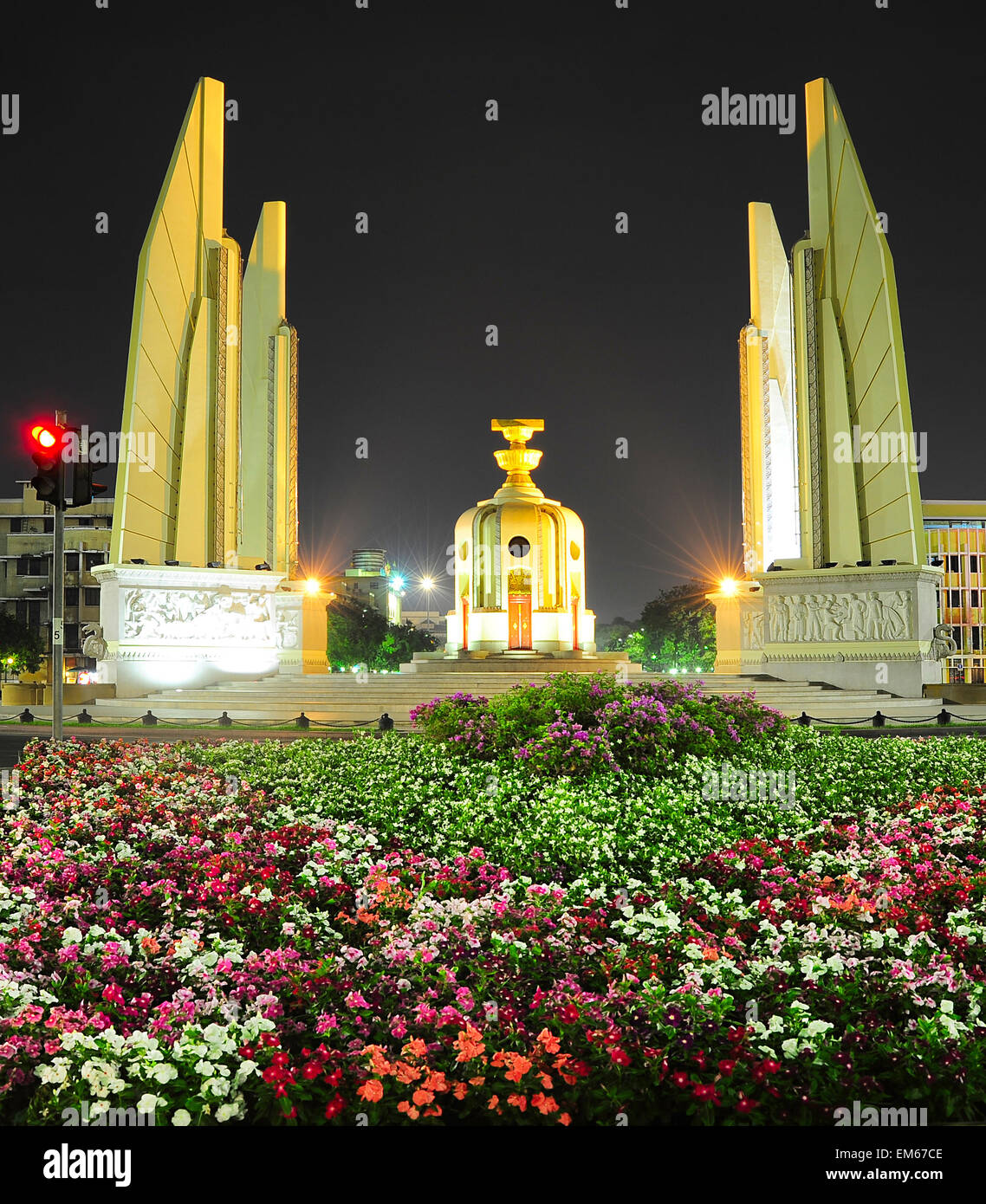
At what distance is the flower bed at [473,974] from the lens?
10.9ft

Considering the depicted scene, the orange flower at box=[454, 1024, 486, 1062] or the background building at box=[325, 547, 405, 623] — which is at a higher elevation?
the background building at box=[325, 547, 405, 623]

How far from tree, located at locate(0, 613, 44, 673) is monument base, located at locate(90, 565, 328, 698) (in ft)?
105

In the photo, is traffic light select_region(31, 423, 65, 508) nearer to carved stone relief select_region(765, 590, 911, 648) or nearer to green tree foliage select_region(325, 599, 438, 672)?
carved stone relief select_region(765, 590, 911, 648)

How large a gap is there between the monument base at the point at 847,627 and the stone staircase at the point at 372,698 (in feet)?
2.21

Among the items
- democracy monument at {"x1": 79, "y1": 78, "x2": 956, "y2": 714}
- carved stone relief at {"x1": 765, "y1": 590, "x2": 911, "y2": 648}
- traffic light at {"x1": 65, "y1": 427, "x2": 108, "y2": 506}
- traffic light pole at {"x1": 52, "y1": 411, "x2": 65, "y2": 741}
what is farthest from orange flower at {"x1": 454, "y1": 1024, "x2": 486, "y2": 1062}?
carved stone relief at {"x1": 765, "y1": 590, "x2": 911, "y2": 648}

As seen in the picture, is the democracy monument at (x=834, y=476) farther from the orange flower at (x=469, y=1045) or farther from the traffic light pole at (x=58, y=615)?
the orange flower at (x=469, y=1045)

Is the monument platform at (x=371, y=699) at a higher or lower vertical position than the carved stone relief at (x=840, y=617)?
lower

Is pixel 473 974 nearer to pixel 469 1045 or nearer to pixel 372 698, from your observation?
pixel 469 1045

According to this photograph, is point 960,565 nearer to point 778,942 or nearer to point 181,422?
point 181,422

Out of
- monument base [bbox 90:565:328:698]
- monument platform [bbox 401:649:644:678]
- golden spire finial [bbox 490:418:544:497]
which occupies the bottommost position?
monument platform [bbox 401:649:644:678]

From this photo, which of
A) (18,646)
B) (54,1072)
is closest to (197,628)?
(54,1072)

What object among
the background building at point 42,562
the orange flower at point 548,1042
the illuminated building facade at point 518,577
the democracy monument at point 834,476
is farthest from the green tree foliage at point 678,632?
the orange flower at point 548,1042

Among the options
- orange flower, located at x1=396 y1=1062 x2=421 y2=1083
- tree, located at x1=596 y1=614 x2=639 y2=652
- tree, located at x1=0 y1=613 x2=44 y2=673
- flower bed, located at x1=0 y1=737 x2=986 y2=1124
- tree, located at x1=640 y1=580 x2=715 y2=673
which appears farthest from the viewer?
tree, located at x1=596 y1=614 x2=639 y2=652

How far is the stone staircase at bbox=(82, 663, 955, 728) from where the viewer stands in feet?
67.5
